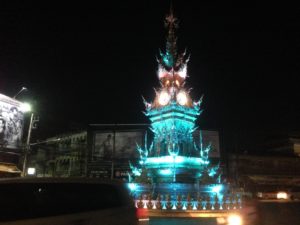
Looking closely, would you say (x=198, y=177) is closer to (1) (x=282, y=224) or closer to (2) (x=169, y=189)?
(2) (x=169, y=189)

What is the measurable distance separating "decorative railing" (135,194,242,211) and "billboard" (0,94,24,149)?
11.9 metres

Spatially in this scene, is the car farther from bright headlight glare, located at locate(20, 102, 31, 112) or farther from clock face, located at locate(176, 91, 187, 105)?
clock face, located at locate(176, 91, 187, 105)

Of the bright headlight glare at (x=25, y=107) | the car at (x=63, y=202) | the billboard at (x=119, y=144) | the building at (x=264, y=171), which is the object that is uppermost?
the billboard at (x=119, y=144)

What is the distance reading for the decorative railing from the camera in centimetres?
2304

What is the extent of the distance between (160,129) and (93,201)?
2524 cm

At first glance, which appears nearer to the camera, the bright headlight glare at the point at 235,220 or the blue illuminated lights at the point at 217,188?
the bright headlight glare at the point at 235,220

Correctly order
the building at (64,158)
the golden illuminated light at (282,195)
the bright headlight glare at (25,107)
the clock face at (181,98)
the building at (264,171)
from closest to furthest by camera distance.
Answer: the bright headlight glare at (25,107) < the clock face at (181,98) < the golden illuminated light at (282,195) < the building at (264,171) < the building at (64,158)

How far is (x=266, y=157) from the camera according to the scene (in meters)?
53.1

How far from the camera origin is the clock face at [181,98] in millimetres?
30953

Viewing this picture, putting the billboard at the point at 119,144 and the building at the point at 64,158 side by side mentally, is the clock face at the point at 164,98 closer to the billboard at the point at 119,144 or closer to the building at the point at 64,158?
the billboard at the point at 119,144

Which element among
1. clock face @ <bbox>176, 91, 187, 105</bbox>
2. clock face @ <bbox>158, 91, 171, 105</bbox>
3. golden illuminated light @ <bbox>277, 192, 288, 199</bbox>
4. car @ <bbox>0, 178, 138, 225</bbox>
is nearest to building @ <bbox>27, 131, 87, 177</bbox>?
clock face @ <bbox>158, 91, 171, 105</bbox>

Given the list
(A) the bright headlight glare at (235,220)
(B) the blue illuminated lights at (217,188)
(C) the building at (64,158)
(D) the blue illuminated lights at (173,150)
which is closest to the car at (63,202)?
(A) the bright headlight glare at (235,220)

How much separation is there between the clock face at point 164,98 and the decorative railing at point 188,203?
980 cm

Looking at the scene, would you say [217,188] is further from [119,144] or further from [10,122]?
[119,144]
